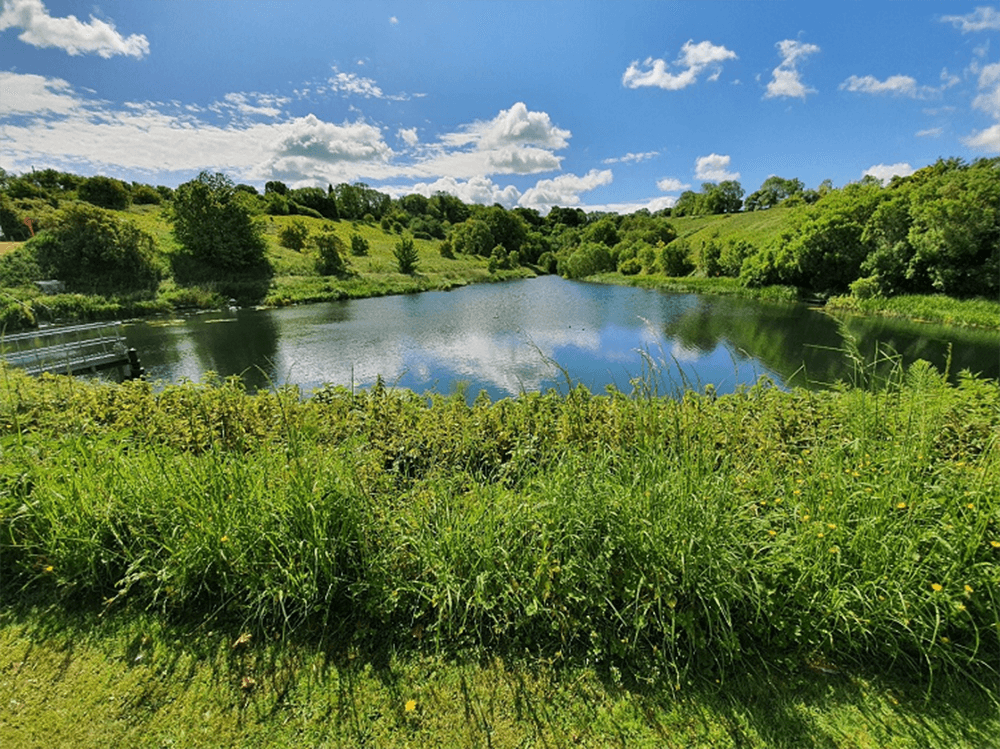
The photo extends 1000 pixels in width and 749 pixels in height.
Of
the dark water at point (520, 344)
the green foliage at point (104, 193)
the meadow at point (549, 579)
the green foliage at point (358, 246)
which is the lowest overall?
the dark water at point (520, 344)

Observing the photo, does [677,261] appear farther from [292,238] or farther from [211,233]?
[211,233]

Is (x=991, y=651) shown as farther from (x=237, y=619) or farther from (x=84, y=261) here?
(x=84, y=261)

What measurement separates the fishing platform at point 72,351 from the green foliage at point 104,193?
65.7m

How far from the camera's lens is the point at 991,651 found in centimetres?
233

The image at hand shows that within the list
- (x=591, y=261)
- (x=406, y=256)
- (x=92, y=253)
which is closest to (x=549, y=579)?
(x=92, y=253)

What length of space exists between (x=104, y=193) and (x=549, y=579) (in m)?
88.5

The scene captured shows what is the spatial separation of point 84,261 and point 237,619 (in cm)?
5082

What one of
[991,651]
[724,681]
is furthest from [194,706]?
[991,651]

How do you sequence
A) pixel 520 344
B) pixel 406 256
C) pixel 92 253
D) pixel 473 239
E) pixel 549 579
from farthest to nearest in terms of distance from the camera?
1. pixel 473 239
2. pixel 406 256
3. pixel 92 253
4. pixel 520 344
5. pixel 549 579

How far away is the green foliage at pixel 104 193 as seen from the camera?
61312mm

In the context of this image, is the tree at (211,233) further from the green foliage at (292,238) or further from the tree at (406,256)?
the tree at (406,256)

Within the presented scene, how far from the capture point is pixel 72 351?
13.7 metres

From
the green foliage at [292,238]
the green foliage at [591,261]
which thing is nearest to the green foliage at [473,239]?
the green foliage at [591,261]

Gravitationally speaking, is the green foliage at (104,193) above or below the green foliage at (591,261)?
above
